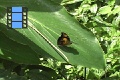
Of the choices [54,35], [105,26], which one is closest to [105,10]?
[105,26]

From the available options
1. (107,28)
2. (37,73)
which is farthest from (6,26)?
(107,28)

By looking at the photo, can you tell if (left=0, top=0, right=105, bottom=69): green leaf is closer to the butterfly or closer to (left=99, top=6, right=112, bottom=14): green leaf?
the butterfly

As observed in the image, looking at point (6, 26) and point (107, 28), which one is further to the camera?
point (107, 28)

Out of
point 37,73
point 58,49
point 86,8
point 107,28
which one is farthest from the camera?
point 86,8

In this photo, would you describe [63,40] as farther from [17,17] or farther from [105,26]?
[105,26]

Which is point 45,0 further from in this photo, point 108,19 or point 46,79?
point 108,19

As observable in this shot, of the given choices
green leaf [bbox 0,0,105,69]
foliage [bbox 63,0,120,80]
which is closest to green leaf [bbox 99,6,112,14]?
foliage [bbox 63,0,120,80]
